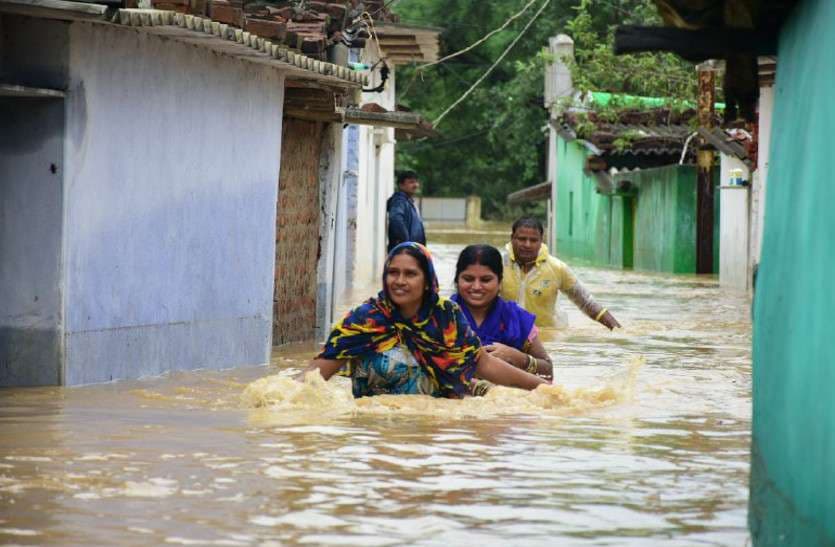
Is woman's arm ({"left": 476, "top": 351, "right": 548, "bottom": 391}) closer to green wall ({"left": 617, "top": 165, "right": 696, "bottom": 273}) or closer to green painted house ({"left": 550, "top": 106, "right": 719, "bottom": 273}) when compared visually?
green painted house ({"left": 550, "top": 106, "right": 719, "bottom": 273})

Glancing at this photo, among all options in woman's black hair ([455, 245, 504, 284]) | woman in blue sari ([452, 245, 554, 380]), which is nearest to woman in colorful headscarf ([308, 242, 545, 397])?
woman in blue sari ([452, 245, 554, 380])

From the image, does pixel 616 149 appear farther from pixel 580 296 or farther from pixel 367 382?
pixel 367 382

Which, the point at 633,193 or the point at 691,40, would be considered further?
the point at 633,193

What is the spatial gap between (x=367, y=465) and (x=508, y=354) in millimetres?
2243

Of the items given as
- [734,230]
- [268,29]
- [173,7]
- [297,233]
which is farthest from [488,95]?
[173,7]

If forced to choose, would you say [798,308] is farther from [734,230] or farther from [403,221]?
[734,230]

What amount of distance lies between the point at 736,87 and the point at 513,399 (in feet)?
11.2

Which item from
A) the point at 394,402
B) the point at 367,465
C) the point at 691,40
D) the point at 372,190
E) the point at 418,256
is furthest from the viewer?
the point at 372,190

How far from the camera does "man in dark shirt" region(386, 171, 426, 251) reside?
17516mm

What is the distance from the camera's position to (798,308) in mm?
4961

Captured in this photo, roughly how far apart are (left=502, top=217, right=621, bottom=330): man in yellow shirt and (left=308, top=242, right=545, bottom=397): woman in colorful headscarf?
15.0ft

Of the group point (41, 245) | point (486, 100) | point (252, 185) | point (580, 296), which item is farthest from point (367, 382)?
point (486, 100)

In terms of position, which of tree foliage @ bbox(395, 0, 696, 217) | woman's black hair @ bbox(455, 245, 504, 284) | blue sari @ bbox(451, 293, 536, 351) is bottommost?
blue sari @ bbox(451, 293, 536, 351)

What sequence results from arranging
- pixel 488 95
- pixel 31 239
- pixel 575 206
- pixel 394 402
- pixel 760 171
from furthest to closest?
1. pixel 488 95
2. pixel 575 206
3. pixel 760 171
4. pixel 31 239
5. pixel 394 402
